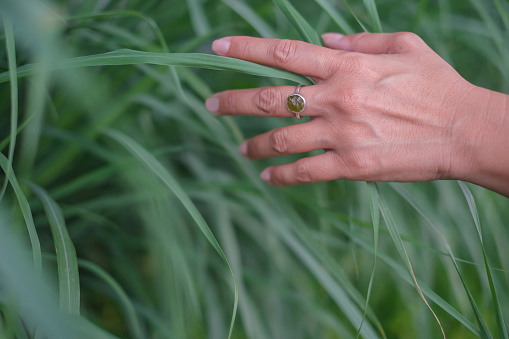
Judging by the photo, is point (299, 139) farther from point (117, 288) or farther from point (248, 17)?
point (117, 288)

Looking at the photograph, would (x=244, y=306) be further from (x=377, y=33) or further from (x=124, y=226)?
(x=377, y=33)

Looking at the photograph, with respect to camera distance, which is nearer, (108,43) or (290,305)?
(108,43)

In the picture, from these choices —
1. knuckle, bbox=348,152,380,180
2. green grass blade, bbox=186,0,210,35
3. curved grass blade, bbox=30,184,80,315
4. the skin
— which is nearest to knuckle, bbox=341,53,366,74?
the skin

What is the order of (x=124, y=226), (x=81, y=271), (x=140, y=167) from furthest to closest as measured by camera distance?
(x=124, y=226) → (x=81, y=271) → (x=140, y=167)

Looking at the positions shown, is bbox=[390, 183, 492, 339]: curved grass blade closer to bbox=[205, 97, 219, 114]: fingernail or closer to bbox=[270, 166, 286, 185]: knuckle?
bbox=[270, 166, 286, 185]: knuckle

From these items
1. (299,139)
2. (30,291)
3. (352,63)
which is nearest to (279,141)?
(299,139)

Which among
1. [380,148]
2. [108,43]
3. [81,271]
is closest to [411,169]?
[380,148]
